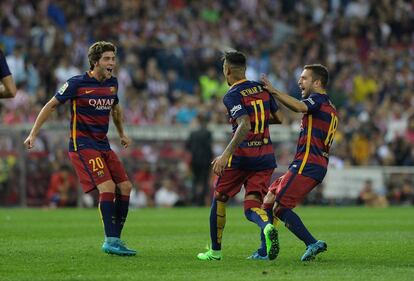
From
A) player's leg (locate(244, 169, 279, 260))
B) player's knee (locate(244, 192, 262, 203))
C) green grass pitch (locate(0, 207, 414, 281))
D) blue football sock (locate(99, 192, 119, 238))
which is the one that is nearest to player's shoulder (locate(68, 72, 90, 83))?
blue football sock (locate(99, 192, 119, 238))

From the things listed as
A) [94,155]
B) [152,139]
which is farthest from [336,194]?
[94,155]

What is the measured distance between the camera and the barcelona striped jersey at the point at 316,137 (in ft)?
37.8

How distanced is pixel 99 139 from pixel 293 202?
242 cm

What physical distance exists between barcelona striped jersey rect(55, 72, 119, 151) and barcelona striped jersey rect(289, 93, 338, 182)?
7.62ft

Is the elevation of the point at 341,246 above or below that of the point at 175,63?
below

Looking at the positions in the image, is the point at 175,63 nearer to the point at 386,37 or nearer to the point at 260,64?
the point at 260,64

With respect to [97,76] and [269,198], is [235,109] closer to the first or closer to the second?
[269,198]

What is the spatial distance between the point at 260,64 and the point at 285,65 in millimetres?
847

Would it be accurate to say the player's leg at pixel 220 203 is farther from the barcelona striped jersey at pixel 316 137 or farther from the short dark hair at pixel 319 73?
the short dark hair at pixel 319 73

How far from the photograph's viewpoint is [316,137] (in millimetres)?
11555

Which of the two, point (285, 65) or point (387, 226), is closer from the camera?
point (387, 226)

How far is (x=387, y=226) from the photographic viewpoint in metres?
17.6

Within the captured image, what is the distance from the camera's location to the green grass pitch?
10.2 metres

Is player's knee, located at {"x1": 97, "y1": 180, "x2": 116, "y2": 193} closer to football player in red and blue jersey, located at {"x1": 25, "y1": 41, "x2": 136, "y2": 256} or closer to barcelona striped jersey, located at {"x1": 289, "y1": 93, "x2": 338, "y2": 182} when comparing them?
football player in red and blue jersey, located at {"x1": 25, "y1": 41, "x2": 136, "y2": 256}
